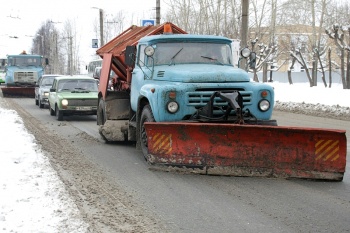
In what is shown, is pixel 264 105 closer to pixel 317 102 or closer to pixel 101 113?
pixel 101 113

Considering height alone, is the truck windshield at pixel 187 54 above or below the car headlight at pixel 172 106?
above

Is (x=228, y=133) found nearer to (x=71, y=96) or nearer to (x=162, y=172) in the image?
(x=162, y=172)

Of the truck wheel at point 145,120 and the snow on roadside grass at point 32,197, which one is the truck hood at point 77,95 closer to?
the snow on roadside grass at point 32,197

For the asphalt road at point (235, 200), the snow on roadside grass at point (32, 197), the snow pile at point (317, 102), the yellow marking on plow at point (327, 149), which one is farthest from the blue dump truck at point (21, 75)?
the yellow marking on plow at point (327, 149)

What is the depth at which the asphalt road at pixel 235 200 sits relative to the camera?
16.6 feet

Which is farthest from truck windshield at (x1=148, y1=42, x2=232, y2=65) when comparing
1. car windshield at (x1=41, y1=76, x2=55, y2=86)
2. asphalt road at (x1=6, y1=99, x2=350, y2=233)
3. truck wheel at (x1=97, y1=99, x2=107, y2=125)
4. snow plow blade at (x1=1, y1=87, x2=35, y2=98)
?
snow plow blade at (x1=1, y1=87, x2=35, y2=98)

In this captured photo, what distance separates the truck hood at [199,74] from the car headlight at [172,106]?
1.48 feet

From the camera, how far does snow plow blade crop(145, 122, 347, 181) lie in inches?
274

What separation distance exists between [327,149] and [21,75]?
26.4m

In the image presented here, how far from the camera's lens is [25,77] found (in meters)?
30.6

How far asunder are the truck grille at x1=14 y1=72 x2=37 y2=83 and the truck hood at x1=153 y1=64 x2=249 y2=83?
2350cm

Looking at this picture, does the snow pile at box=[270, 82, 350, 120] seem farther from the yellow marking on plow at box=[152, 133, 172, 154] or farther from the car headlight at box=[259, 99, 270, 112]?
the yellow marking on plow at box=[152, 133, 172, 154]

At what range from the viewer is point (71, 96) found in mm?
16328

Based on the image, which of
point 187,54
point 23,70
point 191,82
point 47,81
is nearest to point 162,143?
point 191,82
